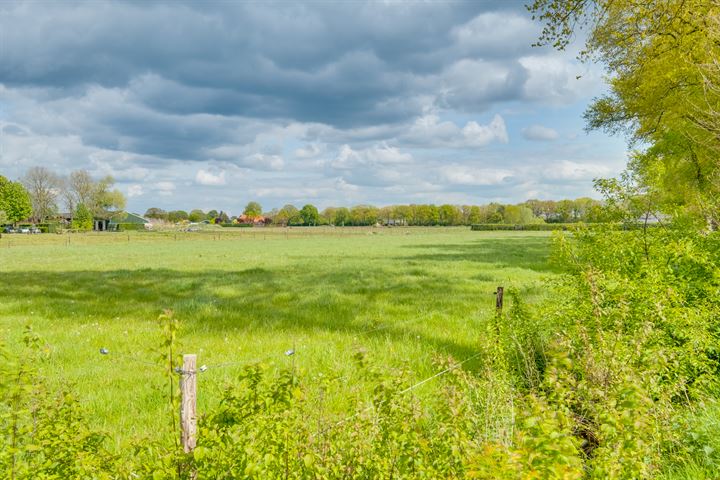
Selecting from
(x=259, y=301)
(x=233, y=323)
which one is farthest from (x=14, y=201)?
(x=233, y=323)

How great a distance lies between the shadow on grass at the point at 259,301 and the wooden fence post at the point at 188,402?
6057 millimetres

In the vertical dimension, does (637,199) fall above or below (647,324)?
above

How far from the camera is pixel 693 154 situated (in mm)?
20406

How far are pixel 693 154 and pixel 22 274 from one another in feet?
112

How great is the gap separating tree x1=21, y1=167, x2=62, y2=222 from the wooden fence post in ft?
462

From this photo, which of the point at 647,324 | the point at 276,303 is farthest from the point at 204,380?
the point at 276,303

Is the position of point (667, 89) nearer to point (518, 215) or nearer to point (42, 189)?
point (42, 189)

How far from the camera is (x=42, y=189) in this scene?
11906 centimetres

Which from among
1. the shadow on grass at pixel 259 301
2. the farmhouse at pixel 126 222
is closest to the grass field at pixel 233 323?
the shadow on grass at pixel 259 301

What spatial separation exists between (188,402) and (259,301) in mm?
11797

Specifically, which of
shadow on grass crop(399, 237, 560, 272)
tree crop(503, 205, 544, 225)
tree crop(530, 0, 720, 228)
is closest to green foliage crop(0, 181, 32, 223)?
shadow on grass crop(399, 237, 560, 272)

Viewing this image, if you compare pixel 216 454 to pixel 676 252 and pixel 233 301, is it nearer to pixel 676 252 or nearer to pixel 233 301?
pixel 676 252

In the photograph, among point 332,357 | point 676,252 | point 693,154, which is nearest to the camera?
point 676,252

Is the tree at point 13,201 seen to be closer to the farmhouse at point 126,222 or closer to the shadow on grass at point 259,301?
the farmhouse at point 126,222
